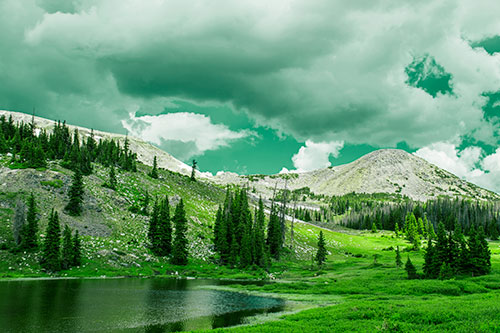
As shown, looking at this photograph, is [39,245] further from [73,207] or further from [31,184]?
[31,184]

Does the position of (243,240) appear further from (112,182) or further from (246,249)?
(112,182)

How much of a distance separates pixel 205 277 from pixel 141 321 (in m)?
52.6

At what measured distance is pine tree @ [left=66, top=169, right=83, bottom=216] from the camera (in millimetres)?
98625

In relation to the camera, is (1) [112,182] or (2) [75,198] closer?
(2) [75,198]

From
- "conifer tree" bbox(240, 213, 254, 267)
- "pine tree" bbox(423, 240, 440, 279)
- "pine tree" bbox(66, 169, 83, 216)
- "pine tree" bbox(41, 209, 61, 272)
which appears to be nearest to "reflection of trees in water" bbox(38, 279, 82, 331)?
"pine tree" bbox(41, 209, 61, 272)

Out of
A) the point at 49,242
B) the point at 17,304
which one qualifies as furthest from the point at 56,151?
the point at 17,304

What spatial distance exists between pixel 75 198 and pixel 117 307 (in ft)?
217

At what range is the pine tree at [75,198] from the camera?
98.6 meters

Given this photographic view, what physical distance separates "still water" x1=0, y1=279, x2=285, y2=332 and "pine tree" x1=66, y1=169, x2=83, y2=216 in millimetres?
36596

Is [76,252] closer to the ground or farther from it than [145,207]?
closer to the ground

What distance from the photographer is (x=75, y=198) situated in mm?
Result: 99312

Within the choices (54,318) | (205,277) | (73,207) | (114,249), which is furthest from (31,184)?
(54,318)

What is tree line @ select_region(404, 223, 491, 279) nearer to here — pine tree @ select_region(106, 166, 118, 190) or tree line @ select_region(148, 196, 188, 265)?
tree line @ select_region(148, 196, 188, 265)

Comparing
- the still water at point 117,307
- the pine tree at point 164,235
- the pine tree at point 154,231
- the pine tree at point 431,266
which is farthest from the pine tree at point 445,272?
the pine tree at point 154,231
